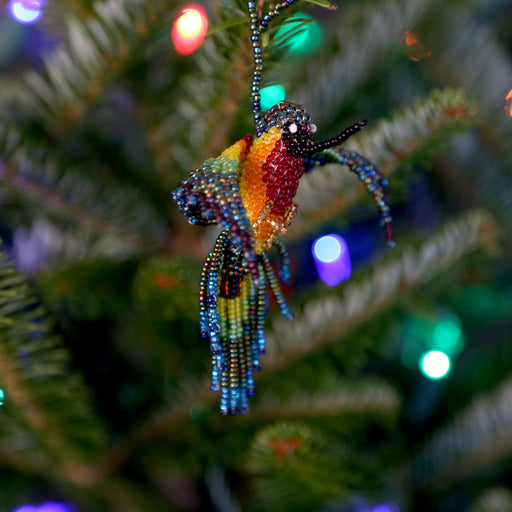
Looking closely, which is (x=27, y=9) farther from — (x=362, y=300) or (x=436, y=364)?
(x=436, y=364)

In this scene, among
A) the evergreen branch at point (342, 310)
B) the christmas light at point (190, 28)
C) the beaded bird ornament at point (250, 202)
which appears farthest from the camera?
the evergreen branch at point (342, 310)

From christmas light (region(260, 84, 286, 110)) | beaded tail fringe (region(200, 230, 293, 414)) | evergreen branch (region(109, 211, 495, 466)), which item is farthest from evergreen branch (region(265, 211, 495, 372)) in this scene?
christmas light (region(260, 84, 286, 110))

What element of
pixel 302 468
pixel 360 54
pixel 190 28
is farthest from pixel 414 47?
pixel 302 468

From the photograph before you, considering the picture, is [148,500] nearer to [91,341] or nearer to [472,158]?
[91,341]

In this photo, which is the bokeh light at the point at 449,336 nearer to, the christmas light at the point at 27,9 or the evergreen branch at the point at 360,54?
the evergreen branch at the point at 360,54

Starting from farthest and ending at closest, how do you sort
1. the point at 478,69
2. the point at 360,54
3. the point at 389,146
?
the point at 478,69 → the point at 360,54 → the point at 389,146

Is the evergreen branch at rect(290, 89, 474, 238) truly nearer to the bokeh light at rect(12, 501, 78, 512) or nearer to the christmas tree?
the christmas tree

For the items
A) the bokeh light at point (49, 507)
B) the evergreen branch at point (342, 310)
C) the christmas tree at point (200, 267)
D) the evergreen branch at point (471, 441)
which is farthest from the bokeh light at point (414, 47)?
the bokeh light at point (49, 507)

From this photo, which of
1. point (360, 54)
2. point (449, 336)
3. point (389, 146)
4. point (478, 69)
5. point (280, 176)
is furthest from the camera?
point (449, 336)
